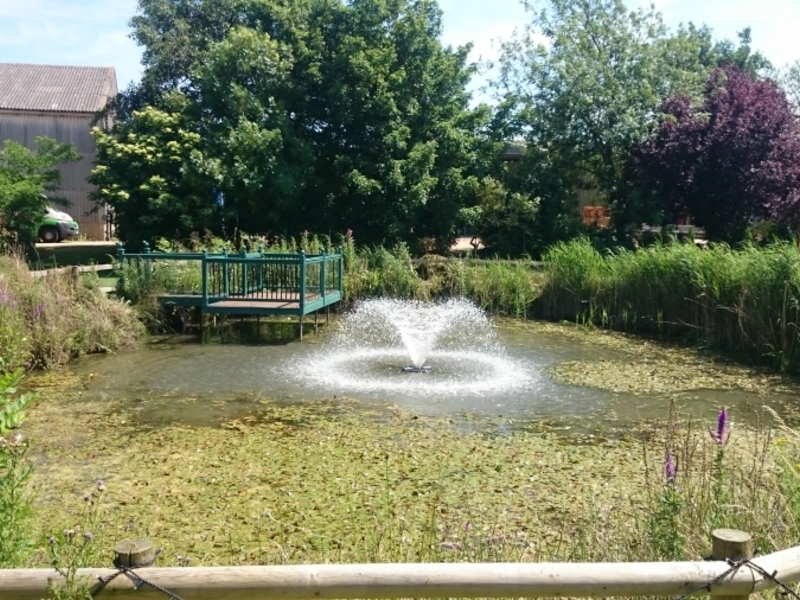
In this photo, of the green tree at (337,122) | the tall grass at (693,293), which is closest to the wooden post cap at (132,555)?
the tall grass at (693,293)

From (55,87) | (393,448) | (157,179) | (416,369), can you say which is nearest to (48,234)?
(157,179)

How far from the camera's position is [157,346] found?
12.5m

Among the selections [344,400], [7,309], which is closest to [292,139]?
[7,309]

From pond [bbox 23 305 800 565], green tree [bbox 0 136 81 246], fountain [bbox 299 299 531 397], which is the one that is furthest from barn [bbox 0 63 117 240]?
pond [bbox 23 305 800 565]

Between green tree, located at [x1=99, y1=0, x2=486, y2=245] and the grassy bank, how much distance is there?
25.4ft

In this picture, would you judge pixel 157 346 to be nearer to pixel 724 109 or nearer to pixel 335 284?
pixel 335 284

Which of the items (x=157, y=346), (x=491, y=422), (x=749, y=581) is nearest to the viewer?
(x=749, y=581)

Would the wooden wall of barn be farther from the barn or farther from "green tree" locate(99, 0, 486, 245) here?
"green tree" locate(99, 0, 486, 245)

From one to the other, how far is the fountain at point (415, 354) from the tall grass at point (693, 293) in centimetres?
192

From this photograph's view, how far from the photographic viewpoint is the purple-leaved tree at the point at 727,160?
64.3 feet

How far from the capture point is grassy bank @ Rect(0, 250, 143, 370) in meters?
10.2

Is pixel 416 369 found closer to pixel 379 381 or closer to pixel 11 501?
pixel 379 381

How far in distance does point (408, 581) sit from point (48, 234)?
25947 millimetres

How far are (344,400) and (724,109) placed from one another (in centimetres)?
1533
